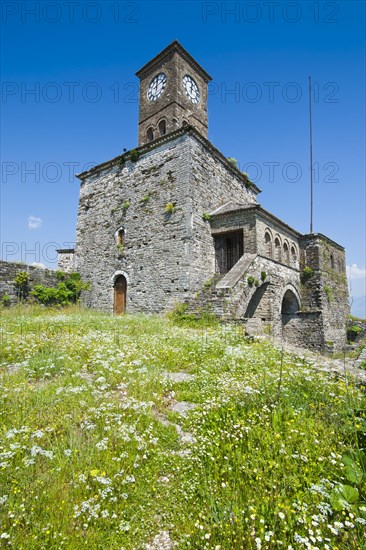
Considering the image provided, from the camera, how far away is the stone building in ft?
44.8

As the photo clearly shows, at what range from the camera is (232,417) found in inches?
142

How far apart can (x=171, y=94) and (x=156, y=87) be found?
2458 millimetres

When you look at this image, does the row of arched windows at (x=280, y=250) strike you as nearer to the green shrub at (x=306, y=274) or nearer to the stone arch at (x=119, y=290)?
the green shrub at (x=306, y=274)

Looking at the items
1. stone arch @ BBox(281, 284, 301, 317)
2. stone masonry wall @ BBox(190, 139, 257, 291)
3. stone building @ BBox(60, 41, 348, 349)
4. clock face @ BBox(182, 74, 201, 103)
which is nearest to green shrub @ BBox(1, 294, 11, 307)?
stone building @ BBox(60, 41, 348, 349)

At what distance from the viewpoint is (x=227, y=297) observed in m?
10.7

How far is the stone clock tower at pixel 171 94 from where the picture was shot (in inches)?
755

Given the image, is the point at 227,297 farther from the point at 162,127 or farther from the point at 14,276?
the point at 162,127

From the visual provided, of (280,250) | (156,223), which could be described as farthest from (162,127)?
(280,250)

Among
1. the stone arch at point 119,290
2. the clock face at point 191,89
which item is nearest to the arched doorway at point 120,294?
the stone arch at point 119,290

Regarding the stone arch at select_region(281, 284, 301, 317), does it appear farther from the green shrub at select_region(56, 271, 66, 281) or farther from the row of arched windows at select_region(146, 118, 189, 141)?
the green shrub at select_region(56, 271, 66, 281)

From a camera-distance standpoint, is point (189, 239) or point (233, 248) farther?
point (233, 248)

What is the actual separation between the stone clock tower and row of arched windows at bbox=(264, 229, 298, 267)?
361 inches

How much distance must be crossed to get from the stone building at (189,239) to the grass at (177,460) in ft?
20.2

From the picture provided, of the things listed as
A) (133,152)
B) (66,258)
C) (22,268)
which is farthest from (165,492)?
(66,258)
